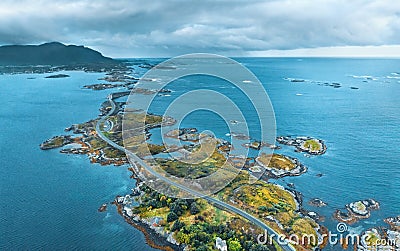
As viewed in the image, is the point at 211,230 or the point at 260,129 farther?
the point at 260,129

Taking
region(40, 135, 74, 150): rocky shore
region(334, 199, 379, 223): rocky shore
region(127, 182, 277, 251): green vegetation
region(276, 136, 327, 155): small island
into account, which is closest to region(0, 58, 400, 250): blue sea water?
region(334, 199, 379, 223): rocky shore

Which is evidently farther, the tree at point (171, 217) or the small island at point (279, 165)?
the small island at point (279, 165)

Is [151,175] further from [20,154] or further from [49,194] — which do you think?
[20,154]

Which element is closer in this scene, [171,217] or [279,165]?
[171,217]

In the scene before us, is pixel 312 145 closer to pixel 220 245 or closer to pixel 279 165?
pixel 279 165

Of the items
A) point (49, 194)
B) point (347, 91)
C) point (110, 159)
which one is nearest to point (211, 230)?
point (49, 194)

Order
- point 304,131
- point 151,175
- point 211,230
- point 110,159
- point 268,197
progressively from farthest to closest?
point 304,131 → point 110,159 → point 151,175 → point 268,197 → point 211,230

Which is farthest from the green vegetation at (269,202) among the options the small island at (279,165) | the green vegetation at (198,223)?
the small island at (279,165)

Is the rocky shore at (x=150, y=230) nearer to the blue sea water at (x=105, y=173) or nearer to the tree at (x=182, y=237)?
the tree at (x=182, y=237)

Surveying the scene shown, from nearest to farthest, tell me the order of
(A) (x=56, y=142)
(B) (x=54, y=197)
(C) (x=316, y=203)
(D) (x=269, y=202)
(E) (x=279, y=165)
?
(D) (x=269, y=202) < (C) (x=316, y=203) < (B) (x=54, y=197) < (E) (x=279, y=165) < (A) (x=56, y=142)

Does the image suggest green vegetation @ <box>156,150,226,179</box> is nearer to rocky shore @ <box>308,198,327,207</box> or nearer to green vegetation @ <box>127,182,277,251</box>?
green vegetation @ <box>127,182,277,251</box>

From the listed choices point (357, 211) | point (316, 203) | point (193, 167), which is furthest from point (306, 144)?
point (193, 167)
